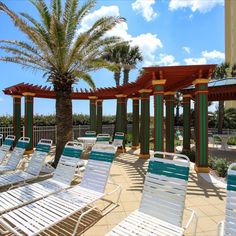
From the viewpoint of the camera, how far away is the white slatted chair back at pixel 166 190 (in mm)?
3486

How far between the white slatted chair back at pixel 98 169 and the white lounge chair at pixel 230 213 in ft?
7.93

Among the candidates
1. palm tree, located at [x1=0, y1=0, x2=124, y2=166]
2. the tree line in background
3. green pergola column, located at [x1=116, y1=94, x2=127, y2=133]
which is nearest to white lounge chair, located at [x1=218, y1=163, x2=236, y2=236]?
palm tree, located at [x1=0, y1=0, x2=124, y2=166]

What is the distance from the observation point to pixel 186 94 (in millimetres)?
12867

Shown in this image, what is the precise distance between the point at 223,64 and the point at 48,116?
1744 centimetres

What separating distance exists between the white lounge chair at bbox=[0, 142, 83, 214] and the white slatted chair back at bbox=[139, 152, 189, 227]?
1.97 metres

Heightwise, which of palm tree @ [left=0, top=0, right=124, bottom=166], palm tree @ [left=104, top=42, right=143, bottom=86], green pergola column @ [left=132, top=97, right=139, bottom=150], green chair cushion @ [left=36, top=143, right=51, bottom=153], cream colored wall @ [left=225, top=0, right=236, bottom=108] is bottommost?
green chair cushion @ [left=36, top=143, right=51, bottom=153]

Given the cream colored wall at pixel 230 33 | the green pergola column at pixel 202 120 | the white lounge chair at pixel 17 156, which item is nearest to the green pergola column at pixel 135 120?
the green pergola column at pixel 202 120

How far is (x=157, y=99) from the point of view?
8.97m

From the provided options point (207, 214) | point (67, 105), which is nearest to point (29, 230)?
point (207, 214)

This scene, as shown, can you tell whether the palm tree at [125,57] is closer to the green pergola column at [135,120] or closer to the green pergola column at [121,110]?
the green pergola column at [135,120]

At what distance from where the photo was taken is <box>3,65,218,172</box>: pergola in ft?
26.9

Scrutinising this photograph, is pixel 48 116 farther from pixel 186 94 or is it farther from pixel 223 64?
pixel 223 64

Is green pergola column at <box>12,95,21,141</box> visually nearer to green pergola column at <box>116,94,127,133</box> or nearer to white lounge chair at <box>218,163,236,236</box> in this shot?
green pergola column at <box>116,94,127,133</box>

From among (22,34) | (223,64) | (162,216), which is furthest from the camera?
(223,64)
